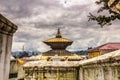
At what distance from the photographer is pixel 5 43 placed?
2.59 meters

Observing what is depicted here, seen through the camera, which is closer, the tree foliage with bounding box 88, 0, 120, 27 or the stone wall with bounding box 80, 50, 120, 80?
the stone wall with bounding box 80, 50, 120, 80

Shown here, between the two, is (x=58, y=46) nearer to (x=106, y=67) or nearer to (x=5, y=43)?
(x=106, y=67)

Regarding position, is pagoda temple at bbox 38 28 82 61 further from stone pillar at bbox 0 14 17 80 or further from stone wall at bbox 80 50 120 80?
stone pillar at bbox 0 14 17 80

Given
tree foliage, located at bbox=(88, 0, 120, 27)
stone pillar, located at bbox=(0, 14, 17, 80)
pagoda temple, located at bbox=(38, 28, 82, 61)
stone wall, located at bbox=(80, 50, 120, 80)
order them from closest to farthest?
stone pillar, located at bbox=(0, 14, 17, 80) < stone wall, located at bbox=(80, 50, 120, 80) < tree foliage, located at bbox=(88, 0, 120, 27) < pagoda temple, located at bbox=(38, 28, 82, 61)

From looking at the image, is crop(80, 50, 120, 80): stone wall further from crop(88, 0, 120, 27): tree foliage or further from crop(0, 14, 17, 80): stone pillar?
crop(88, 0, 120, 27): tree foliage

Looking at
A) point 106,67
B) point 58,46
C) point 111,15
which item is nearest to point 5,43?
point 106,67

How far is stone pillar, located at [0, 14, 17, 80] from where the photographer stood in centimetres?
246

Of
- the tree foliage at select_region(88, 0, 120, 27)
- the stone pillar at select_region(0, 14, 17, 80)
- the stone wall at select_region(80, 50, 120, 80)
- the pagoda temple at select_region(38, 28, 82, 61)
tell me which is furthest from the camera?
the pagoda temple at select_region(38, 28, 82, 61)

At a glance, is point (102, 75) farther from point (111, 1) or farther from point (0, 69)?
point (111, 1)

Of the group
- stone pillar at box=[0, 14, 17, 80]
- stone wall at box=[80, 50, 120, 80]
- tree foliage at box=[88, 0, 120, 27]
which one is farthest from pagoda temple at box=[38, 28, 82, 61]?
stone pillar at box=[0, 14, 17, 80]

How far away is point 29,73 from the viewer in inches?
358

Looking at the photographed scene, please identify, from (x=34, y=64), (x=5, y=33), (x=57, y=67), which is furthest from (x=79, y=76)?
(x=5, y=33)

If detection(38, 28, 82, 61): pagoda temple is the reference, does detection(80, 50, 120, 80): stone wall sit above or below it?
below

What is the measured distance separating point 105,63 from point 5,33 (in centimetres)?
297
